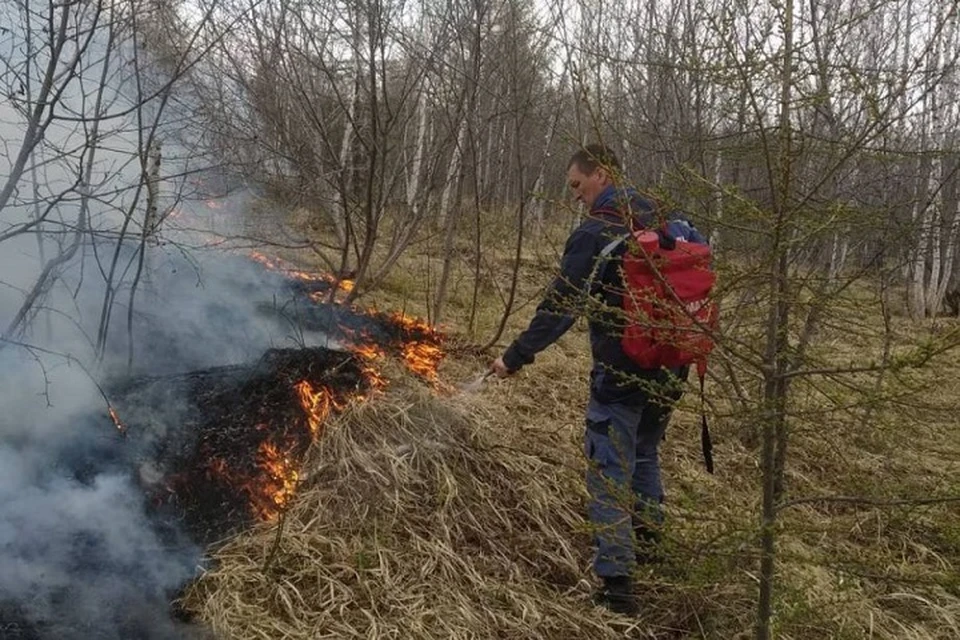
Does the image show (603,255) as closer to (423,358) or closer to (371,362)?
(371,362)

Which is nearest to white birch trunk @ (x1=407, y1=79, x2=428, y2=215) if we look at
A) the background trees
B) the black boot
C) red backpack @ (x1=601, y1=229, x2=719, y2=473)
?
the background trees

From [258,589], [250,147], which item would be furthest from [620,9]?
[258,589]

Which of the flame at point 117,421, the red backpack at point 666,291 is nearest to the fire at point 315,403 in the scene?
the flame at point 117,421

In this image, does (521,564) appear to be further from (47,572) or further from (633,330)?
(47,572)

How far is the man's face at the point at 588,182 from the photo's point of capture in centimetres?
335

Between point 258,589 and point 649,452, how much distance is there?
1879 millimetres

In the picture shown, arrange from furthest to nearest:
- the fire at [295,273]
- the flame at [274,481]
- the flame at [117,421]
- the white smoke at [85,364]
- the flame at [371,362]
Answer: the fire at [295,273] → the flame at [371,362] → the flame at [117,421] → the flame at [274,481] → the white smoke at [85,364]

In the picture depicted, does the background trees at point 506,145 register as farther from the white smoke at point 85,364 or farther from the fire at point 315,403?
the fire at point 315,403

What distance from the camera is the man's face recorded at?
335cm

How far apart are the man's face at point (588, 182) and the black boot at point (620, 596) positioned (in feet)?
5.57

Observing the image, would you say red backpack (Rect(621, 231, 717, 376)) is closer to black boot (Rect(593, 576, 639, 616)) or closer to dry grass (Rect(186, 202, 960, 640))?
→ dry grass (Rect(186, 202, 960, 640))

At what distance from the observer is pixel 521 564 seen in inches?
140

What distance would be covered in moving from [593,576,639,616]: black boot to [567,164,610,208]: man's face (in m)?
1.70

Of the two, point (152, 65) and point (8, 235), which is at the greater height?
point (152, 65)
